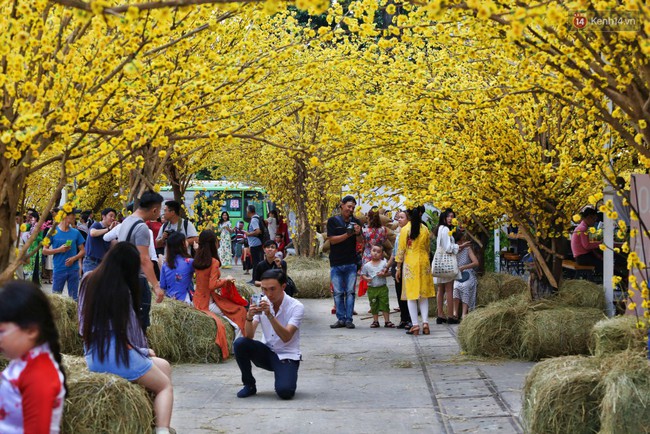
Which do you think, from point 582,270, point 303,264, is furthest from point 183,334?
point 303,264

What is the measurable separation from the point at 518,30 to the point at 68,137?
286cm

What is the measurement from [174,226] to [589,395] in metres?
7.22

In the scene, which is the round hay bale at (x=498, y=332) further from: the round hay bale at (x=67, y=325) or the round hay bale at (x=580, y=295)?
the round hay bale at (x=67, y=325)

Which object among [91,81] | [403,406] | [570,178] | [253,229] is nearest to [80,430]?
[91,81]

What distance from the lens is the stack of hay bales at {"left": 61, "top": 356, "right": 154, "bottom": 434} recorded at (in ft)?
20.2

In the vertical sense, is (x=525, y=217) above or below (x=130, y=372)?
above

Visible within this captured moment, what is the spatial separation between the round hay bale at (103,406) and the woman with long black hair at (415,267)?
7623 mm

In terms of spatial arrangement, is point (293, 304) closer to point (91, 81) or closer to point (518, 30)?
point (91, 81)

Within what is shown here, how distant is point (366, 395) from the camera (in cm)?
924

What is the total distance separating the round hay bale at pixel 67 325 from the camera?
408 inches

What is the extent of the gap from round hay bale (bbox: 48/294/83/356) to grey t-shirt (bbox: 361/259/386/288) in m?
5.21

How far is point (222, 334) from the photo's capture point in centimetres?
1127

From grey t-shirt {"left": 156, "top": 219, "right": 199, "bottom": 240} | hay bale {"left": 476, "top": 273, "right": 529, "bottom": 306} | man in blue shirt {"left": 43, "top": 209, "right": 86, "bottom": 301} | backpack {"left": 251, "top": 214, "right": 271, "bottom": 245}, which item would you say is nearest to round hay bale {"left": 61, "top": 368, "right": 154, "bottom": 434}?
grey t-shirt {"left": 156, "top": 219, "right": 199, "bottom": 240}

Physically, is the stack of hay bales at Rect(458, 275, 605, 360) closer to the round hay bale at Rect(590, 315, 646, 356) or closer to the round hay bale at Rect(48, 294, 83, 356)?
the round hay bale at Rect(590, 315, 646, 356)
